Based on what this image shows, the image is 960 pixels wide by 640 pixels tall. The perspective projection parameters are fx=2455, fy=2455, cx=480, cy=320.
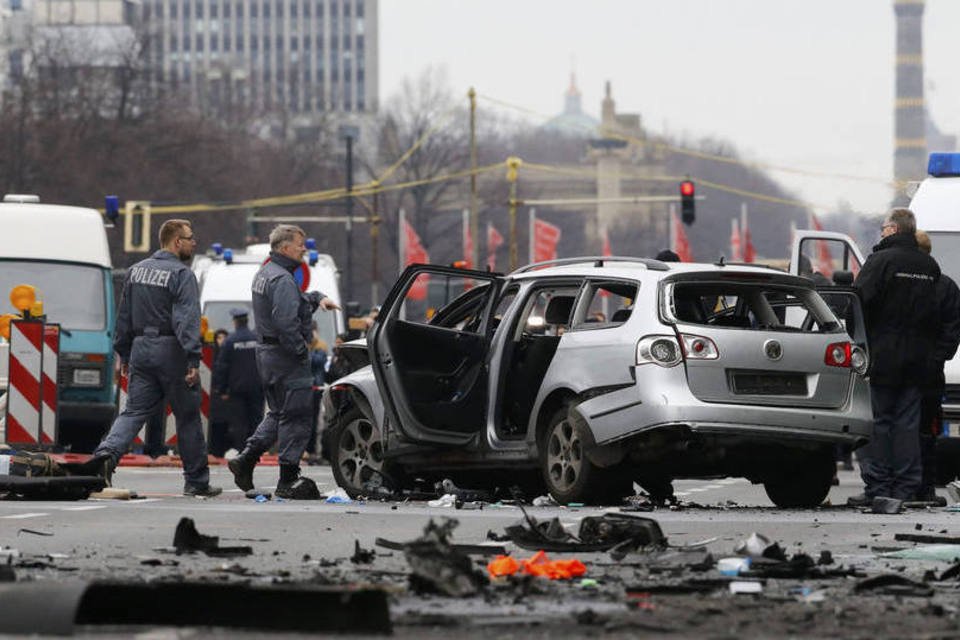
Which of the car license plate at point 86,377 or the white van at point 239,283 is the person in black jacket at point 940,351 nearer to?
the car license plate at point 86,377

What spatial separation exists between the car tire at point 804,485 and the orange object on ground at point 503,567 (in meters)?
5.74

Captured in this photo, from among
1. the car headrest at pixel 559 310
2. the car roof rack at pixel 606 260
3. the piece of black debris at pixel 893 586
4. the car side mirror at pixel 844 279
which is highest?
the car roof rack at pixel 606 260

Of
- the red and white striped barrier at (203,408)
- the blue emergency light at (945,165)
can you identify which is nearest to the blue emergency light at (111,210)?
the red and white striped barrier at (203,408)

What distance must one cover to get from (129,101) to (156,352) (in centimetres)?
5396

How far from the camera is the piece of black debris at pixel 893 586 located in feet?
28.9

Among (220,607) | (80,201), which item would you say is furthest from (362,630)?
(80,201)

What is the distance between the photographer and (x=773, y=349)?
1430 centimetres

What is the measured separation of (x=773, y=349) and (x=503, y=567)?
17.5ft

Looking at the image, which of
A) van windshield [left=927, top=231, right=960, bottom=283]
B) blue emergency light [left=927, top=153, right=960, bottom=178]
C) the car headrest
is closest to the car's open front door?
the car headrest

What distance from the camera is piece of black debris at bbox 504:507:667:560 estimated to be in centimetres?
1064

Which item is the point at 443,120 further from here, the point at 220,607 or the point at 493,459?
the point at 220,607

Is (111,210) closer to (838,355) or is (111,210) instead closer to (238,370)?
(238,370)

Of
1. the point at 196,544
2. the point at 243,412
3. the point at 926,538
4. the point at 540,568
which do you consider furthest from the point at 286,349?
the point at 243,412

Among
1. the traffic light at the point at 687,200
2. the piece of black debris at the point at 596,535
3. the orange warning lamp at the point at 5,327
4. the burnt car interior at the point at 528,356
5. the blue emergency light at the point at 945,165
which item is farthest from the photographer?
the traffic light at the point at 687,200
